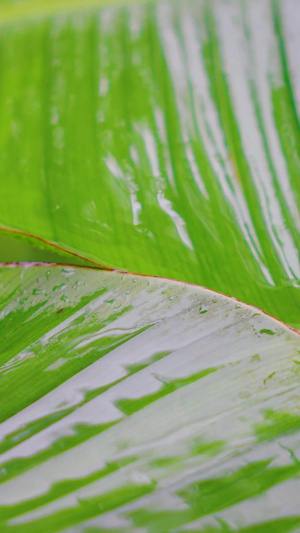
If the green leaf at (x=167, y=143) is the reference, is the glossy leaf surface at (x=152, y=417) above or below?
below

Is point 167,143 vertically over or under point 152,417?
over

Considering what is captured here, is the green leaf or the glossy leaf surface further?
the green leaf

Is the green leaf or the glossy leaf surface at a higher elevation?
the green leaf

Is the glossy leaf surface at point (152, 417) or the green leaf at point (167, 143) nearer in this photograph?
the glossy leaf surface at point (152, 417)

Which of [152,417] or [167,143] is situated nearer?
[152,417]
